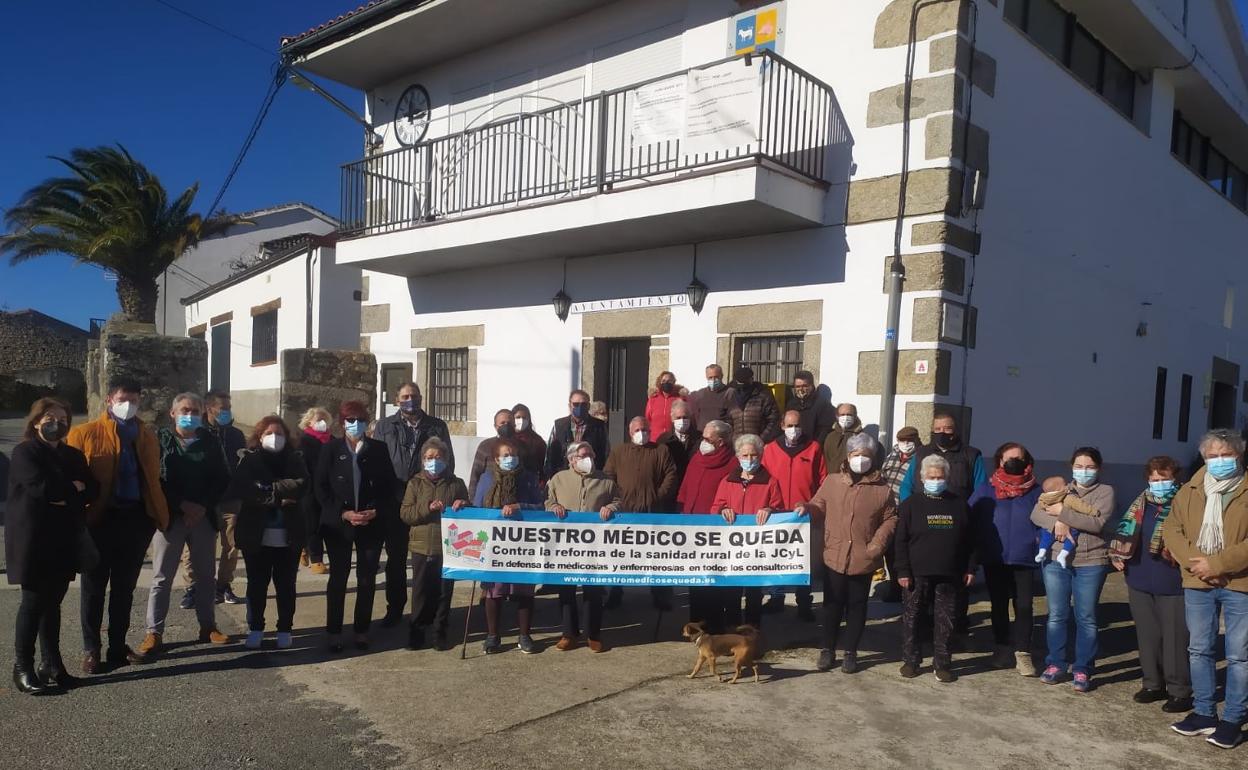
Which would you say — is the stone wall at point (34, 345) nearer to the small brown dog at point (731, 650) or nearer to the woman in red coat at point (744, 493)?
the woman in red coat at point (744, 493)

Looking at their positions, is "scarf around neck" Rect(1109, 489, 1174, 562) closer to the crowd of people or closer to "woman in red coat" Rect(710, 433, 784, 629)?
the crowd of people

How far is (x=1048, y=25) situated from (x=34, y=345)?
120 feet

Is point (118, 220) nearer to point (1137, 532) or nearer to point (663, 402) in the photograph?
point (663, 402)

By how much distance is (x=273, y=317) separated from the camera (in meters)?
22.0

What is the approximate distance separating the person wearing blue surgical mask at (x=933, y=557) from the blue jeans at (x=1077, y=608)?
541mm

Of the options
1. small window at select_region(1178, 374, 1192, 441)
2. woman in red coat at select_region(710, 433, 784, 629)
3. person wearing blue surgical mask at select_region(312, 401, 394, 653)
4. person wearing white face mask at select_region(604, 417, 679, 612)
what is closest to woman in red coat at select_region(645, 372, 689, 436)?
person wearing white face mask at select_region(604, 417, 679, 612)

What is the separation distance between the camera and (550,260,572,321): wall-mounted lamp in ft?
38.2

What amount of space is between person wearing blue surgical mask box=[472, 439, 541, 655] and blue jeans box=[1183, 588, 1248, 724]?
13.2 ft

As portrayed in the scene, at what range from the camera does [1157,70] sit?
12.6m

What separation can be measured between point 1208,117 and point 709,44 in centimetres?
918

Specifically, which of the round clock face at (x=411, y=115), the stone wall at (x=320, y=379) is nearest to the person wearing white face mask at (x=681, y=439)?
the stone wall at (x=320, y=379)

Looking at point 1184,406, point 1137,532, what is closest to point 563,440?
point 1137,532

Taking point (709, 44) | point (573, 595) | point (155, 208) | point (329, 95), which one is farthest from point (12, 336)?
point (573, 595)

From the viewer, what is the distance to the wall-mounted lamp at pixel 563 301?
38.2ft
